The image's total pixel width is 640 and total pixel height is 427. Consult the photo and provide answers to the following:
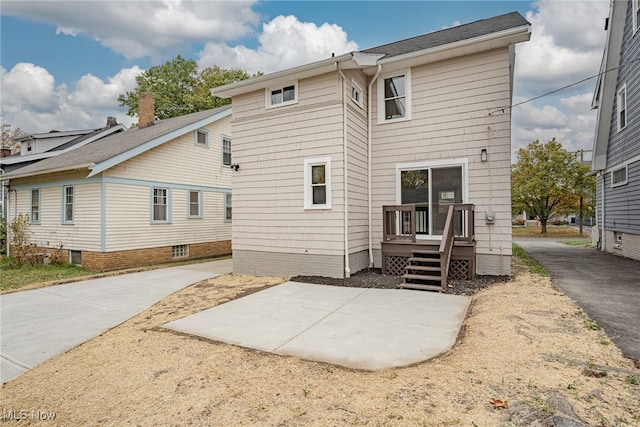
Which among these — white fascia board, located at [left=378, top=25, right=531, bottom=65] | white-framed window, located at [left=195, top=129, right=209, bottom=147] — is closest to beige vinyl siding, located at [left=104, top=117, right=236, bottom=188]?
white-framed window, located at [left=195, top=129, right=209, bottom=147]

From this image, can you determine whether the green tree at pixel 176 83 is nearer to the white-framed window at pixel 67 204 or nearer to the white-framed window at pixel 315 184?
the white-framed window at pixel 67 204

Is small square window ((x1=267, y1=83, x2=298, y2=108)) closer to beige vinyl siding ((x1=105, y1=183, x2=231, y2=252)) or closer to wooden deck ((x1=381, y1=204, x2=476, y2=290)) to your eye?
wooden deck ((x1=381, y1=204, x2=476, y2=290))

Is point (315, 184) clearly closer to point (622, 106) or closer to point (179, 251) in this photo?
point (179, 251)

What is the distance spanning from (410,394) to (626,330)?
11.0 feet

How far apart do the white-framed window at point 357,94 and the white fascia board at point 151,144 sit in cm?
784

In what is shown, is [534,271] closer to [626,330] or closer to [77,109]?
[626,330]

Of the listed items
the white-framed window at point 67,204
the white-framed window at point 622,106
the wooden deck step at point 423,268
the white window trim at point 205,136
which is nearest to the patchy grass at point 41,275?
the white-framed window at point 67,204

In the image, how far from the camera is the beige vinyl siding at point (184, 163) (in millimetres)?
11938

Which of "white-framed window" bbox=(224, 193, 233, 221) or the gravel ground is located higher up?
"white-framed window" bbox=(224, 193, 233, 221)

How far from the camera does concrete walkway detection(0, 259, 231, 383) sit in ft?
13.6

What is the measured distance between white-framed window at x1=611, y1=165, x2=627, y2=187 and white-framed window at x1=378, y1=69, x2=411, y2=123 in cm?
814

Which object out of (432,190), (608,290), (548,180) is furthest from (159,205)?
A: (548,180)

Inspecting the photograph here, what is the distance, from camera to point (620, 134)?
11.1 metres
